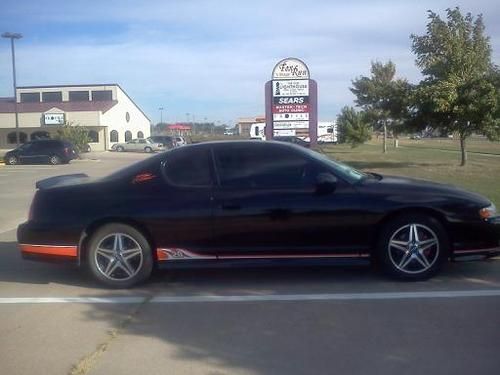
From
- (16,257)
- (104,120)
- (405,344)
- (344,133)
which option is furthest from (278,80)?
(104,120)

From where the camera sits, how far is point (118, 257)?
5996mm

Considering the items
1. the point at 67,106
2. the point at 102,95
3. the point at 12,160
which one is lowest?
the point at 12,160

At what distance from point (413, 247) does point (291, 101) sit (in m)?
9.56

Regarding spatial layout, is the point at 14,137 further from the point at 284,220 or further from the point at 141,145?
the point at 284,220

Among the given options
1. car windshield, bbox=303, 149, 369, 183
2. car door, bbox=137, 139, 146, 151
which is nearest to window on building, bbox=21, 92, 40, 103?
car door, bbox=137, 139, 146, 151

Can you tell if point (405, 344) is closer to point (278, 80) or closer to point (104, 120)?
point (278, 80)

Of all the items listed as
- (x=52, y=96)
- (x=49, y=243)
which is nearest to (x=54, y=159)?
(x=49, y=243)

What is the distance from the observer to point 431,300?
17.6ft

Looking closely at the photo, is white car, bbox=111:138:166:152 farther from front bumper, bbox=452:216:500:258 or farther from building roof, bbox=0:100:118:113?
front bumper, bbox=452:216:500:258

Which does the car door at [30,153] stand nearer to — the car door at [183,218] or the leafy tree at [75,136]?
the leafy tree at [75,136]

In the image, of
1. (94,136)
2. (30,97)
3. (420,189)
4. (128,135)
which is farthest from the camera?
(30,97)

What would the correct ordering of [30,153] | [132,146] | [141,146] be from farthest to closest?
1. [132,146]
2. [141,146]
3. [30,153]

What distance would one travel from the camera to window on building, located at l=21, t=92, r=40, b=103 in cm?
6406

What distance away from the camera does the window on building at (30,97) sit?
210 feet
